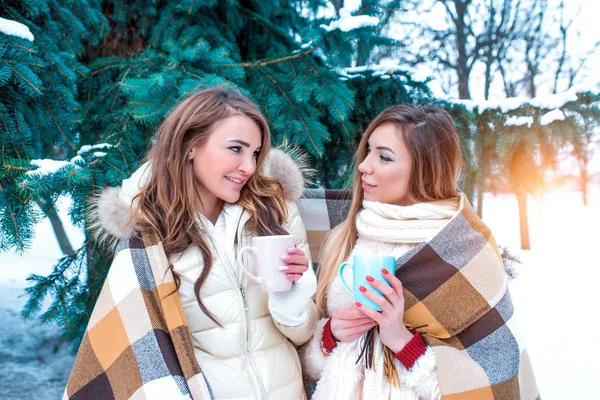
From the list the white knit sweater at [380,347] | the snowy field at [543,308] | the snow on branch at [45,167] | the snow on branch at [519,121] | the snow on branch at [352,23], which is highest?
the snow on branch at [352,23]

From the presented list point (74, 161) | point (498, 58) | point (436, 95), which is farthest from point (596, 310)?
point (74, 161)

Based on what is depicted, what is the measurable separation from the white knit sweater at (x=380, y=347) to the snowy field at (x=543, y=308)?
188 cm

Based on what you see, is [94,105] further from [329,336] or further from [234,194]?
[329,336]

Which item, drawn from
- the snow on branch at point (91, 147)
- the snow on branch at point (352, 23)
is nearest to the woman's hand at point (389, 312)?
the snow on branch at point (352, 23)

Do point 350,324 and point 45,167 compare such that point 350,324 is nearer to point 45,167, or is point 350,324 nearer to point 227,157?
point 227,157

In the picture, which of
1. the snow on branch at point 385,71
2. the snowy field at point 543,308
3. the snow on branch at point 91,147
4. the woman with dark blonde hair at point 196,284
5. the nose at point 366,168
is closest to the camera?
the woman with dark blonde hair at point 196,284

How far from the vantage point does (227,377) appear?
144cm

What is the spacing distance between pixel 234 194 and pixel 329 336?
2.05 ft

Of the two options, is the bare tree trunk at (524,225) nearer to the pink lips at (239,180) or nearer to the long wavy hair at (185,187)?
the long wavy hair at (185,187)

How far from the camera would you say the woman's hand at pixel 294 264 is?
1312 mm

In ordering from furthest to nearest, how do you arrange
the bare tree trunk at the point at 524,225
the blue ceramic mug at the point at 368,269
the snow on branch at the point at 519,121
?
the bare tree trunk at the point at 524,225 < the snow on branch at the point at 519,121 < the blue ceramic mug at the point at 368,269

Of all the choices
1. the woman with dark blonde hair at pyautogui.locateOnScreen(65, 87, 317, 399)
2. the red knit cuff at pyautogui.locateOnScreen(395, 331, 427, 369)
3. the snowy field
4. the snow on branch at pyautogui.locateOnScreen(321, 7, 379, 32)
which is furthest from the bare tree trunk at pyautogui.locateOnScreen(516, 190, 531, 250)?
the woman with dark blonde hair at pyautogui.locateOnScreen(65, 87, 317, 399)

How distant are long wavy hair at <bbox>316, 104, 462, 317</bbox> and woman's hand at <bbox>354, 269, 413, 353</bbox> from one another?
0.33 metres

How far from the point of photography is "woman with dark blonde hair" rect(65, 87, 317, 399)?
136cm
